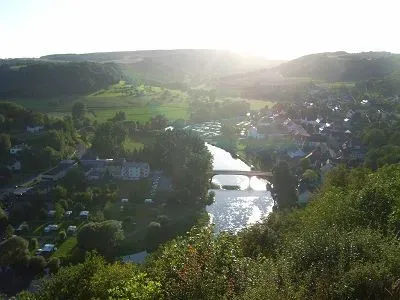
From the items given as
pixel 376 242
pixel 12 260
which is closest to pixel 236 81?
pixel 12 260

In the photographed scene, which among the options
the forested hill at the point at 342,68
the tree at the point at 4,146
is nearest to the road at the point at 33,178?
the tree at the point at 4,146

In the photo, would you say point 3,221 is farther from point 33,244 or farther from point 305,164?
point 305,164

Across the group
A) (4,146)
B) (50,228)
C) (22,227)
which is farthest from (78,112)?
(50,228)

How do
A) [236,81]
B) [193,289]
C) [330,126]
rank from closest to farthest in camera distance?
[193,289] < [330,126] < [236,81]

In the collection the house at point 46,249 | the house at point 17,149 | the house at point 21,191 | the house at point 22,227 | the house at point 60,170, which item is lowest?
the house at point 46,249

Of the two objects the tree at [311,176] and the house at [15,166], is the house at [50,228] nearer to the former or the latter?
the house at [15,166]

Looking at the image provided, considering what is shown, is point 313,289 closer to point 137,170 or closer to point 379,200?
point 379,200
